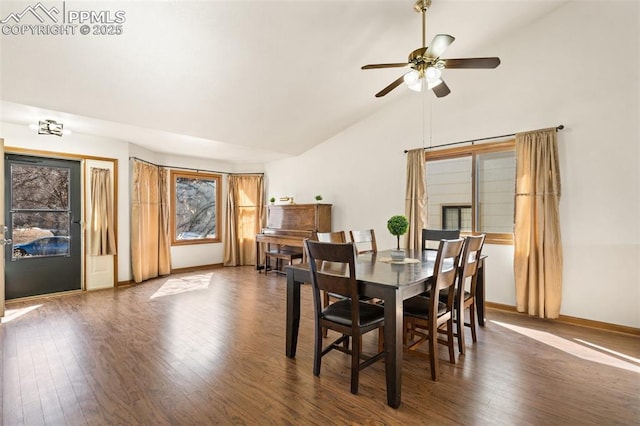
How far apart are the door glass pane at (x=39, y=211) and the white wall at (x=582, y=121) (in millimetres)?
5616

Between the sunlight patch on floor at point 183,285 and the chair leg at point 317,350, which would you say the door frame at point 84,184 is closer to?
the sunlight patch on floor at point 183,285

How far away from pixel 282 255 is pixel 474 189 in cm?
344

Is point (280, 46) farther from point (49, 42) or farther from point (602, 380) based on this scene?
point (602, 380)

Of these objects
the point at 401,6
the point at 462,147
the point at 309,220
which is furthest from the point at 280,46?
the point at 309,220

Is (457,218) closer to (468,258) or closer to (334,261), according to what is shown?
(468,258)

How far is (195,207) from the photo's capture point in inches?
259

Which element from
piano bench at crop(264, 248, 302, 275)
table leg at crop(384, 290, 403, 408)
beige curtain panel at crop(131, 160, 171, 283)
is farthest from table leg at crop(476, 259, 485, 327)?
Answer: beige curtain panel at crop(131, 160, 171, 283)

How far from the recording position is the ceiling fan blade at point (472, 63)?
7.75 ft

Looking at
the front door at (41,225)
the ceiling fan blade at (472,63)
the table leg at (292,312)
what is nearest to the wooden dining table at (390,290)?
the table leg at (292,312)

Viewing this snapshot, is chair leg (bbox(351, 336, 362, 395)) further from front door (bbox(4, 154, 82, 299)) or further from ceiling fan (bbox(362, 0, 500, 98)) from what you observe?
front door (bbox(4, 154, 82, 299))

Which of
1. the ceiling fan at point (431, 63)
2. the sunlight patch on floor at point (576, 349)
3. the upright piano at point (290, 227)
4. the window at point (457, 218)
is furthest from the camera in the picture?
the upright piano at point (290, 227)

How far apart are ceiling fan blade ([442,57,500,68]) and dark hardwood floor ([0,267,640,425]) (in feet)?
7.77

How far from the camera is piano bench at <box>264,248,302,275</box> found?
573 cm

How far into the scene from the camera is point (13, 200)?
13.5 ft
